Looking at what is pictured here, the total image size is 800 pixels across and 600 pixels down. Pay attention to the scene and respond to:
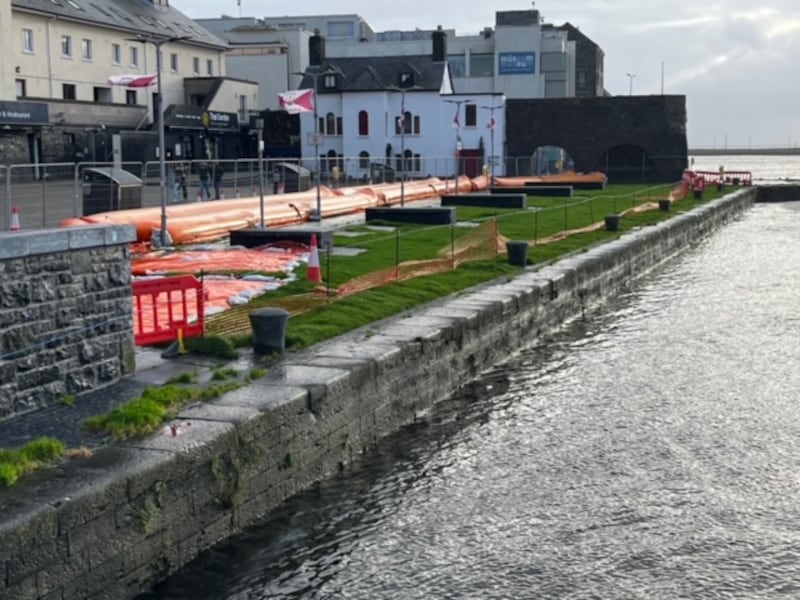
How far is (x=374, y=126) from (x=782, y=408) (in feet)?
197

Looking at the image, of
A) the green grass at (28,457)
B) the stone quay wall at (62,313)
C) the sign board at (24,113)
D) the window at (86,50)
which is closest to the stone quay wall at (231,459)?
the green grass at (28,457)

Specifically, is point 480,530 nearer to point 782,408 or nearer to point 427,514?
point 427,514

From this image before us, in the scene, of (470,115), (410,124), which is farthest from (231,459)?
(410,124)

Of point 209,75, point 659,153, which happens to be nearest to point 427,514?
point 659,153

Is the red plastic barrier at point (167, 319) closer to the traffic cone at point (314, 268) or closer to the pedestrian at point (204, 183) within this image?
the traffic cone at point (314, 268)

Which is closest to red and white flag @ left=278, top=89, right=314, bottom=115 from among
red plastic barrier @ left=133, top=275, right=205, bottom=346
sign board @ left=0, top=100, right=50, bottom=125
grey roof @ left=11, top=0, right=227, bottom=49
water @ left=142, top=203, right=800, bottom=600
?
water @ left=142, top=203, right=800, bottom=600

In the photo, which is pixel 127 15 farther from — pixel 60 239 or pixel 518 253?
pixel 60 239

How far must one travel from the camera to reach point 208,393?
944 cm

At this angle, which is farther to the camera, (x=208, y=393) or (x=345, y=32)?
(x=345, y=32)

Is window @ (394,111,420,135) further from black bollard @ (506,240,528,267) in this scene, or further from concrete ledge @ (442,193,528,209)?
black bollard @ (506,240,528,267)

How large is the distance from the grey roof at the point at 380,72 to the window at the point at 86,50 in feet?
53.0

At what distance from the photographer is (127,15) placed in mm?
62969

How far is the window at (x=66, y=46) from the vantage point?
56281mm

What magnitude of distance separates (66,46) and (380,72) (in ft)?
74.8
